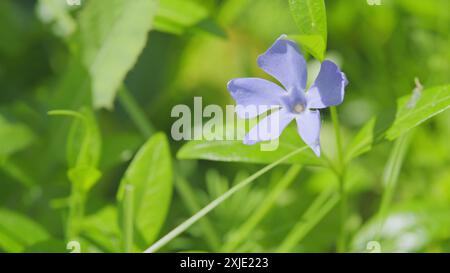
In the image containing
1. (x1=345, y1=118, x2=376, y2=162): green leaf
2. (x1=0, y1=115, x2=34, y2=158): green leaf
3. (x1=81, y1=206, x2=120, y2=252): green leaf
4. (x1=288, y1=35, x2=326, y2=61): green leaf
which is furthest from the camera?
(x1=0, y1=115, x2=34, y2=158): green leaf

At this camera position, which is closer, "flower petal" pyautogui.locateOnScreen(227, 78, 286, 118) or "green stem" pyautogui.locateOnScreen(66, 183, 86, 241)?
"flower petal" pyautogui.locateOnScreen(227, 78, 286, 118)

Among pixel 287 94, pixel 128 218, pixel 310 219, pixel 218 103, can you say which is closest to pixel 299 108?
pixel 287 94

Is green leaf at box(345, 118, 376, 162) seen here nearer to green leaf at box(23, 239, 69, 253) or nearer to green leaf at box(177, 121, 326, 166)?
green leaf at box(177, 121, 326, 166)

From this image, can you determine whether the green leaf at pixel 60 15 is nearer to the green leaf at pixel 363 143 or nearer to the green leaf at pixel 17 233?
the green leaf at pixel 17 233

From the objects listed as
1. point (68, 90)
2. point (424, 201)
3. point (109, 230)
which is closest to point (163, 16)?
point (68, 90)

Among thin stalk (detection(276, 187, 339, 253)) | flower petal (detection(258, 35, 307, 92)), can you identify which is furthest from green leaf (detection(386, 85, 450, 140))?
thin stalk (detection(276, 187, 339, 253))
